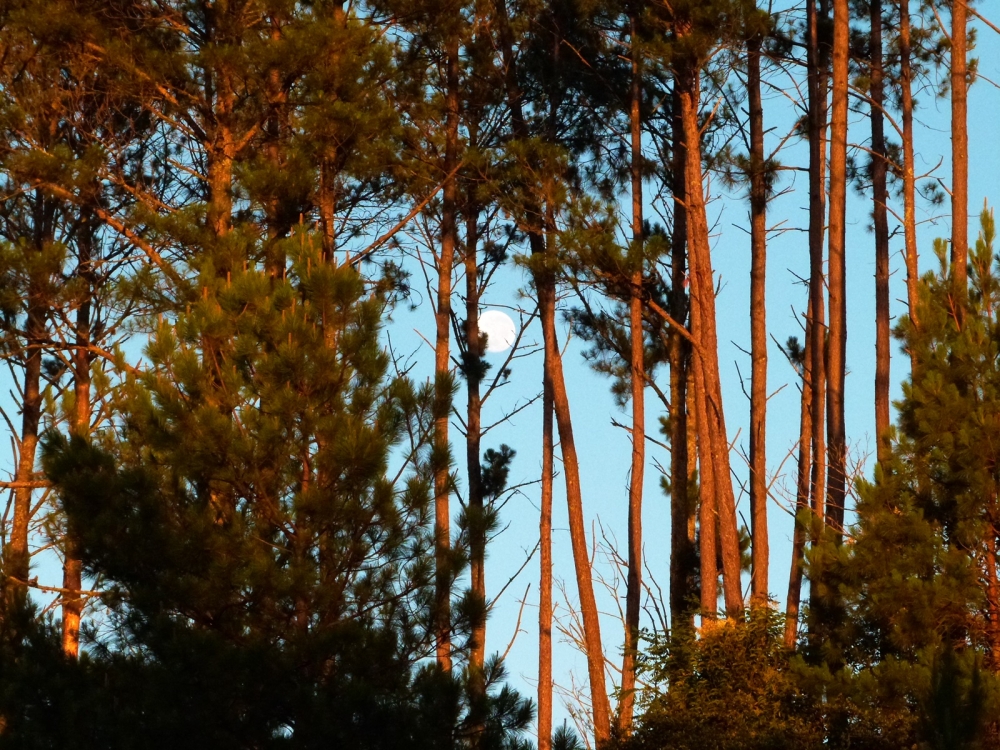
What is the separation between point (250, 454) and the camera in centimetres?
880

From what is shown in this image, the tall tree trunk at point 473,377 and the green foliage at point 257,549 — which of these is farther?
the tall tree trunk at point 473,377

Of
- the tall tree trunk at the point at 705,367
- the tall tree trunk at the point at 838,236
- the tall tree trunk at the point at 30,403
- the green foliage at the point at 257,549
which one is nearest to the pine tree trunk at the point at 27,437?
the tall tree trunk at the point at 30,403

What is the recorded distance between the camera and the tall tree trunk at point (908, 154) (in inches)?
544

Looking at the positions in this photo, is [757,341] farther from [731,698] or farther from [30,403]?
[30,403]

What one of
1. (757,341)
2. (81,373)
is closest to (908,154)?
(757,341)

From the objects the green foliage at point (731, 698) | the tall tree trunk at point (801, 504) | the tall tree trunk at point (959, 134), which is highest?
the tall tree trunk at point (959, 134)

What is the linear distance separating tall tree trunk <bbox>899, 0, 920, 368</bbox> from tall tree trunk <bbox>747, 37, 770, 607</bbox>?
1476 millimetres

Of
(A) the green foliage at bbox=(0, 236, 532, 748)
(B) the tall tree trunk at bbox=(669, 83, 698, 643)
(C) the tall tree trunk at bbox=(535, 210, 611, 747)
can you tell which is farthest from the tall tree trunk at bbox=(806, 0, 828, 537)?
(A) the green foliage at bbox=(0, 236, 532, 748)

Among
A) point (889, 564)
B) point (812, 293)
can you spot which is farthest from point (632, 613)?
point (889, 564)

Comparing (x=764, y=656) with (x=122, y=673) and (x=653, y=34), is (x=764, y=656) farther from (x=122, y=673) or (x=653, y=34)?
(x=653, y=34)

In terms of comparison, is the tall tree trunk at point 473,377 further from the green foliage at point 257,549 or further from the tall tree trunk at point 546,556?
the green foliage at point 257,549

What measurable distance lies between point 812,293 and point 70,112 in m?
7.77

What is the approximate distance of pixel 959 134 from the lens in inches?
489

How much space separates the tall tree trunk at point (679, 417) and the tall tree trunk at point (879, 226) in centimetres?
211
